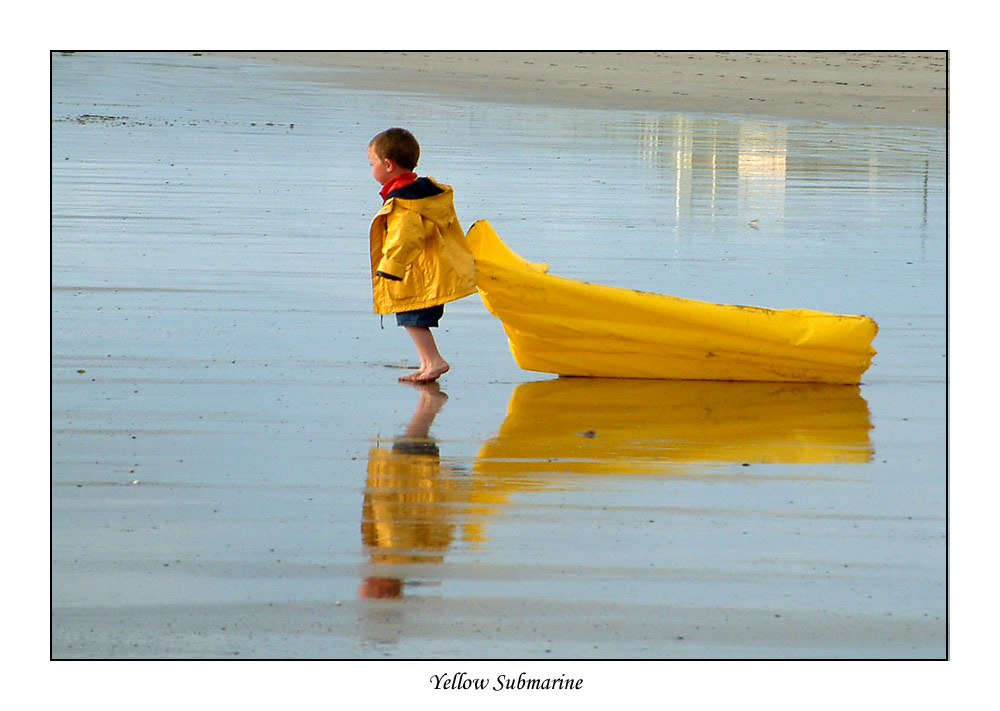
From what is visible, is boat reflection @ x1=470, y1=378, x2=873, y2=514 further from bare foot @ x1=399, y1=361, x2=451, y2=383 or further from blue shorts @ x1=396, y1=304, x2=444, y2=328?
blue shorts @ x1=396, y1=304, x2=444, y2=328

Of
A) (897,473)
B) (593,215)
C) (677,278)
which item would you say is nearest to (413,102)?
(593,215)

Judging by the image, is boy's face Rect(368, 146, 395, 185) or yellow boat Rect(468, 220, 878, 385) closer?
yellow boat Rect(468, 220, 878, 385)

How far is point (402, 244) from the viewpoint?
5914 mm

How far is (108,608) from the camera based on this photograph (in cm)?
367

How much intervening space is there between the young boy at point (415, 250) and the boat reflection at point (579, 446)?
345 millimetres

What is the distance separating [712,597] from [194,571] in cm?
155

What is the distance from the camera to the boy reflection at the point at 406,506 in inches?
155

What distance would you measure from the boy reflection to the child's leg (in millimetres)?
630

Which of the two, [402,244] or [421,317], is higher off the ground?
[402,244]

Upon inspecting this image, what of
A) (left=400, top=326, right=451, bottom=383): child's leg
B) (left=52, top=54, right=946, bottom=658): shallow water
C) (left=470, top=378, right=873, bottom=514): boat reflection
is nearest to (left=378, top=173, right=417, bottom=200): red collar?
(left=400, top=326, right=451, bottom=383): child's leg

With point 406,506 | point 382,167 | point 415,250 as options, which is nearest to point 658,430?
point 406,506

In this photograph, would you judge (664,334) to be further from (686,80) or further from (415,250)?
(686,80)

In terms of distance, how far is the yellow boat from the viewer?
5.85 meters

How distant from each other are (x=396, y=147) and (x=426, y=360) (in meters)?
1.02
